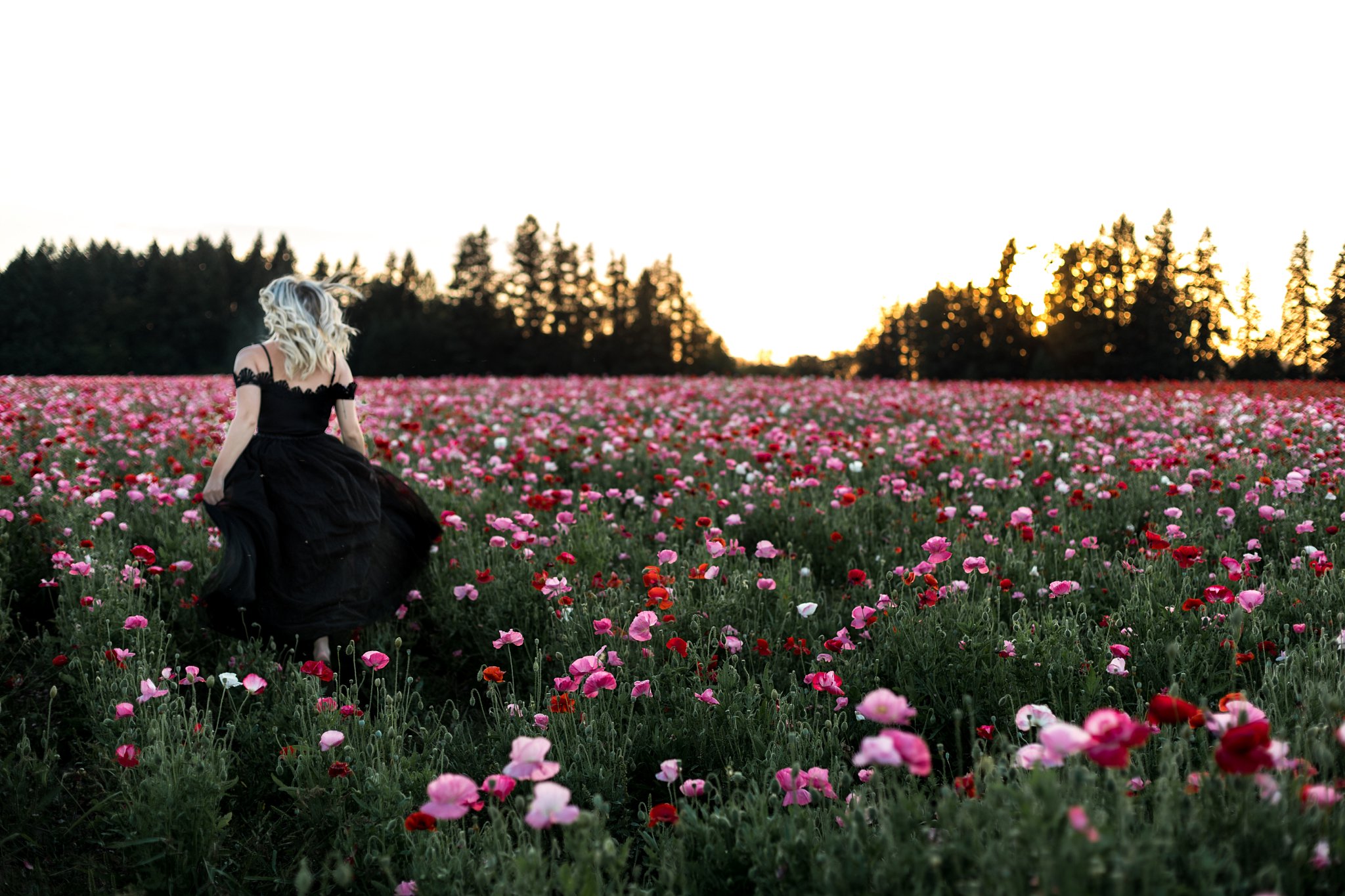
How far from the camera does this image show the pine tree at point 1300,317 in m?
18.7

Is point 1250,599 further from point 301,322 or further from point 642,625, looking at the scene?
point 301,322

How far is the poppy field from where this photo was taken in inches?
62.1

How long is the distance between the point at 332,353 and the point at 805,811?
336 centimetres

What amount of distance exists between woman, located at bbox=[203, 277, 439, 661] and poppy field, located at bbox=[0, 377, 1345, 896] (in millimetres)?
225

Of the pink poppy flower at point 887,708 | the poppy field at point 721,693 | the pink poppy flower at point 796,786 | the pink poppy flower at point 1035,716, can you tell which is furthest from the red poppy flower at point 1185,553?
the pink poppy flower at point 887,708

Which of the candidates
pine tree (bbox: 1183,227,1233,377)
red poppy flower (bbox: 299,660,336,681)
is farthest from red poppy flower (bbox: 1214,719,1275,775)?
pine tree (bbox: 1183,227,1233,377)

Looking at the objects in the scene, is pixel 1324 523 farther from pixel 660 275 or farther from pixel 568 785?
pixel 660 275

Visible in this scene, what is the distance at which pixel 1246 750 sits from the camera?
1.31 meters

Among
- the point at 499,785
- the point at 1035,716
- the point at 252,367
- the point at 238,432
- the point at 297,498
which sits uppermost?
the point at 252,367

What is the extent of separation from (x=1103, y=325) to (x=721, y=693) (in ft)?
141

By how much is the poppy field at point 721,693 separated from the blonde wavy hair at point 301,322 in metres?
1.10

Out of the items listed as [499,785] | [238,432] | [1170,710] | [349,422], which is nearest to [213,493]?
[238,432]

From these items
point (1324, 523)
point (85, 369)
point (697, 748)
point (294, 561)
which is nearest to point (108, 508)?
point (294, 561)

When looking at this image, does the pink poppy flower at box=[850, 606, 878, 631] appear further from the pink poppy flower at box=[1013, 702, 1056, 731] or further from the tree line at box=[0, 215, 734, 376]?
the tree line at box=[0, 215, 734, 376]
